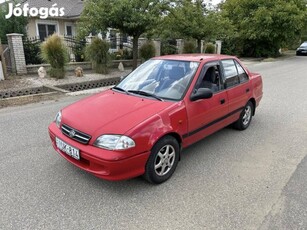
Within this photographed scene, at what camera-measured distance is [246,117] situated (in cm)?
505

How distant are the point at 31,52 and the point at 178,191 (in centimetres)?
1065

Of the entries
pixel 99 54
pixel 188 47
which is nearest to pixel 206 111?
pixel 99 54

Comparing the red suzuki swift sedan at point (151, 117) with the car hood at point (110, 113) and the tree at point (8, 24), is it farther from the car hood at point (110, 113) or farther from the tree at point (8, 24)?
the tree at point (8, 24)

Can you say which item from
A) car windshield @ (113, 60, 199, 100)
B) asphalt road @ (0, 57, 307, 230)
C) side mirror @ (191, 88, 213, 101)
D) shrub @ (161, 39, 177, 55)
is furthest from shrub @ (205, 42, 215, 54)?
side mirror @ (191, 88, 213, 101)

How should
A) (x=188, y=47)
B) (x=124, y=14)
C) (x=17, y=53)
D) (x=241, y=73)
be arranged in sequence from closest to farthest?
1. (x=241, y=73)
2. (x=124, y=14)
3. (x=17, y=53)
4. (x=188, y=47)

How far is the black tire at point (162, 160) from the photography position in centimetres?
301

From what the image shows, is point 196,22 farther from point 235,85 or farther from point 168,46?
point 235,85

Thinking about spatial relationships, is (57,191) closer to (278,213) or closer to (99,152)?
(99,152)

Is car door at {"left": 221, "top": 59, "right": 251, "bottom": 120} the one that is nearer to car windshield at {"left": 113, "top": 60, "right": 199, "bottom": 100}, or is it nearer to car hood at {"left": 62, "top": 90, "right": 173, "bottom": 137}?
car windshield at {"left": 113, "top": 60, "right": 199, "bottom": 100}

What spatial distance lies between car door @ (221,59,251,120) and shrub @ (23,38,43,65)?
9520 mm

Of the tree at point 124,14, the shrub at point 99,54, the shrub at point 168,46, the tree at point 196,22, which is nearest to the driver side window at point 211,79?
the tree at point 124,14

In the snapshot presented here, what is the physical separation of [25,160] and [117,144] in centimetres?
185

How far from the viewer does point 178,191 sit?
10.1 ft

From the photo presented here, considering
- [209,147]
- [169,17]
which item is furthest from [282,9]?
[209,147]
